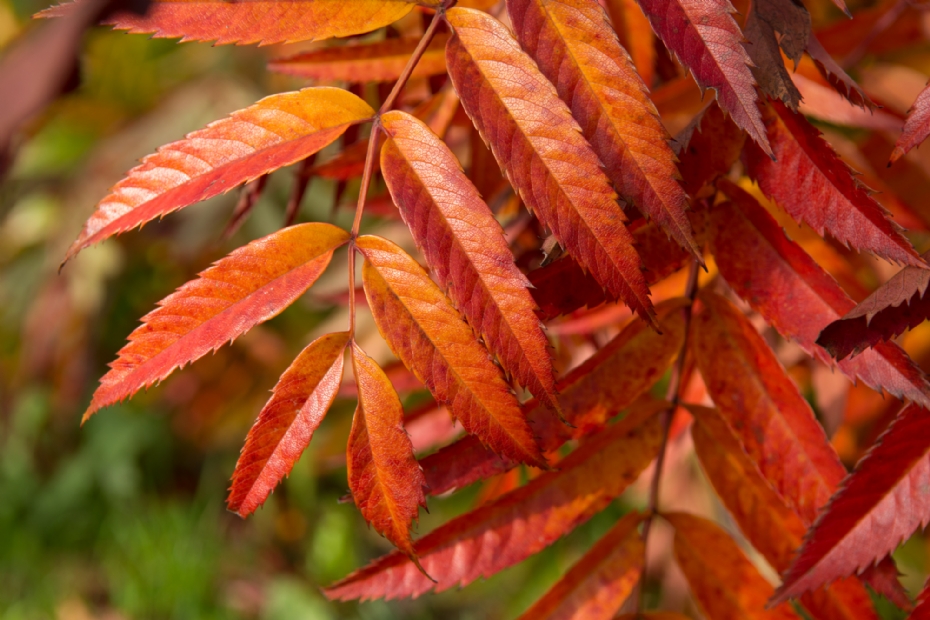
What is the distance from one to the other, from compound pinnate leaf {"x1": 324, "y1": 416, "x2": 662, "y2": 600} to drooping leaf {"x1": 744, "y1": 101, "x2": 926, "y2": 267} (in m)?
0.21

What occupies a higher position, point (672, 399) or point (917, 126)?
point (917, 126)

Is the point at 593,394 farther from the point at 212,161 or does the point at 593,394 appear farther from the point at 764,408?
the point at 212,161

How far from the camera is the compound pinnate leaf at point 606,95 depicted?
15.9 inches

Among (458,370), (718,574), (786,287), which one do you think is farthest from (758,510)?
(458,370)

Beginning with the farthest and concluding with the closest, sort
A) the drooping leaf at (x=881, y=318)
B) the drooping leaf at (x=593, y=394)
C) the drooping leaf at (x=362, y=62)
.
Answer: the drooping leaf at (x=362, y=62) < the drooping leaf at (x=593, y=394) < the drooping leaf at (x=881, y=318)

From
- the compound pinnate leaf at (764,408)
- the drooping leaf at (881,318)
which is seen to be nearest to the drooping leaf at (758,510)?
the compound pinnate leaf at (764,408)

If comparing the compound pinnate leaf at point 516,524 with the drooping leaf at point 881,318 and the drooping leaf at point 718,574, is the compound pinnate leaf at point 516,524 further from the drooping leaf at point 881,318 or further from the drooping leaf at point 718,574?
the drooping leaf at point 881,318

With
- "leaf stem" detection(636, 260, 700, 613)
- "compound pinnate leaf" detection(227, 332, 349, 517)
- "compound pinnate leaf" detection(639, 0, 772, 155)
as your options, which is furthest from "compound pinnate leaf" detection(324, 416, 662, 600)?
"compound pinnate leaf" detection(639, 0, 772, 155)

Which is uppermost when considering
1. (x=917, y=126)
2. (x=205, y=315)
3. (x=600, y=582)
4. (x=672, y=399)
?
(x=917, y=126)

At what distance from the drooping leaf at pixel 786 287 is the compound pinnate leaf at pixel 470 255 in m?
0.18

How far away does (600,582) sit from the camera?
1.90 ft

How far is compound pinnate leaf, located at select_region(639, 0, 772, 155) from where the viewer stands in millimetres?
392

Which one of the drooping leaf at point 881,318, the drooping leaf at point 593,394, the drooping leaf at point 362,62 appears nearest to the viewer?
the drooping leaf at point 881,318

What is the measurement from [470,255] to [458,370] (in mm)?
64
